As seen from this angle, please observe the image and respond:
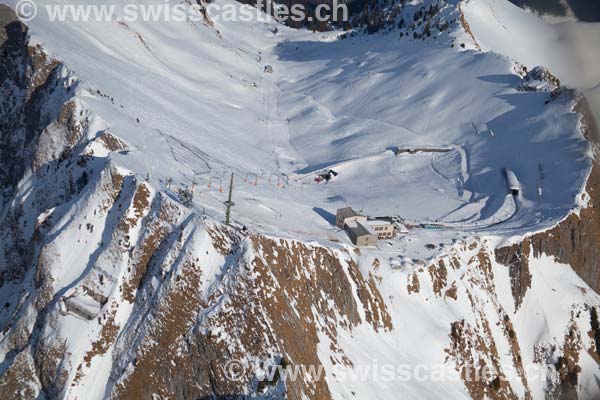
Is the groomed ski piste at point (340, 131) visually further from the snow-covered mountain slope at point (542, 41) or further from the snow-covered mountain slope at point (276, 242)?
the snow-covered mountain slope at point (542, 41)

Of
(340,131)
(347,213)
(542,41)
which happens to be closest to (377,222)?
(347,213)

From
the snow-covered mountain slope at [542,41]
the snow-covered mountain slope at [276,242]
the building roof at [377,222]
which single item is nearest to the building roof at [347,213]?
the building roof at [377,222]

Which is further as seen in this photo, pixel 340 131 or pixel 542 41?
pixel 542 41

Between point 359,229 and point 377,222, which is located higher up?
point 359,229

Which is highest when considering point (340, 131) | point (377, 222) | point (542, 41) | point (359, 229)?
point (542, 41)

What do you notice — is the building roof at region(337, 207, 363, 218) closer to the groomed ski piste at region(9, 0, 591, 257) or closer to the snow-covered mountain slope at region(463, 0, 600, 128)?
the groomed ski piste at region(9, 0, 591, 257)

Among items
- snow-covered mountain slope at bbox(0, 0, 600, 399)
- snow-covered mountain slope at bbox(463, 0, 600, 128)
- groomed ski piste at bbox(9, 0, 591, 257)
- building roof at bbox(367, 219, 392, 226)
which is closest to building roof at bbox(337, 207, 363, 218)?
building roof at bbox(367, 219, 392, 226)

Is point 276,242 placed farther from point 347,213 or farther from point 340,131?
point 340,131

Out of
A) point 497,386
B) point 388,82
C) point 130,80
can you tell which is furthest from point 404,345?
point 388,82
